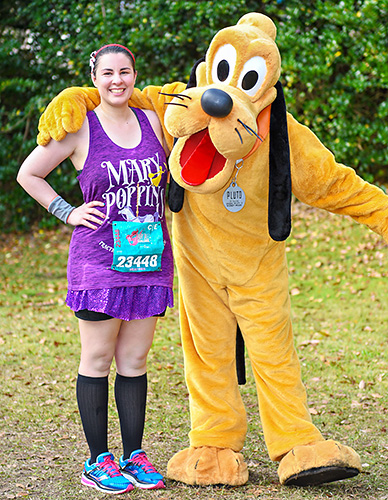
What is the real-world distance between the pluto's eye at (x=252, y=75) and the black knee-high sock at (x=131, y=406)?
1365 mm

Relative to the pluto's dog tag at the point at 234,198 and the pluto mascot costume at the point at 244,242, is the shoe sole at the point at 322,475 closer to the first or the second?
the pluto mascot costume at the point at 244,242

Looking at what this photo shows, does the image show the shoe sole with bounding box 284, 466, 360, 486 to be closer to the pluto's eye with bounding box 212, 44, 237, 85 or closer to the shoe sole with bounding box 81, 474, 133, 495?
the shoe sole with bounding box 81, 474, 133, 495

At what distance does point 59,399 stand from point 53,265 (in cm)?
493

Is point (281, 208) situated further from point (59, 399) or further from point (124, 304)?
point (59, 399)

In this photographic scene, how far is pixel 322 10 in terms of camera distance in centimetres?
807

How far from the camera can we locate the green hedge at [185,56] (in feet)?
26.3

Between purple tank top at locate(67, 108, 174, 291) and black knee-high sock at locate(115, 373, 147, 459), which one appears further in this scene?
black knee-high sock at locate(115, 373, 147, 459)

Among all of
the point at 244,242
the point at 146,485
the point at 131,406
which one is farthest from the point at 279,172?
the point at 146,485

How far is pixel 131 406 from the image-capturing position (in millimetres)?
2881

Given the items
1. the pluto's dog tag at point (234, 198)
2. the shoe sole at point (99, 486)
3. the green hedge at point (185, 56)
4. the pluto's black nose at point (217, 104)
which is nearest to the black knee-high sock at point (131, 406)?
the shoe sole at point (99, 486)

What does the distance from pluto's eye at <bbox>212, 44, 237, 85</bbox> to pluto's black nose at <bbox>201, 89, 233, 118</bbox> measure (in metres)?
0.23

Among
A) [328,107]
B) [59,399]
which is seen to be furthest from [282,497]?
[328,107]

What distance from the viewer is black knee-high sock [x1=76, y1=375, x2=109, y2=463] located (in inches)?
110

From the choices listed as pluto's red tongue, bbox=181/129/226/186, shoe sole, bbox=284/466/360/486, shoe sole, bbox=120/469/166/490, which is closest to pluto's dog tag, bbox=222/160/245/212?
pluto's red tongue, bbox=181/129/226/186
